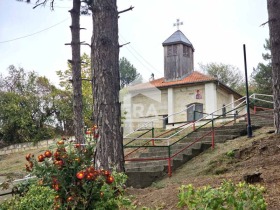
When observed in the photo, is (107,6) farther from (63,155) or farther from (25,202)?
(25,202)

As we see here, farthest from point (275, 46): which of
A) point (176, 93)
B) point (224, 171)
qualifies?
point (176, 93)

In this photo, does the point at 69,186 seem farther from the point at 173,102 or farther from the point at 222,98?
the point at 222,98

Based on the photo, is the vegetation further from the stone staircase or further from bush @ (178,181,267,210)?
the stone staircase

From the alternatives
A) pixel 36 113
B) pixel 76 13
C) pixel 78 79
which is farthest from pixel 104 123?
pixel 36 113

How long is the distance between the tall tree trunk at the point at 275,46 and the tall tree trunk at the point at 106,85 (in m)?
3.66

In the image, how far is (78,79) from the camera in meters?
10.4

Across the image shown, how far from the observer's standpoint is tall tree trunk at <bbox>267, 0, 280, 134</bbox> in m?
7.79

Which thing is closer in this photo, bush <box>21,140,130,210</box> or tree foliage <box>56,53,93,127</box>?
bush <box>21,140,130,210</box>

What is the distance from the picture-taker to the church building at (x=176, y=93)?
25156mm

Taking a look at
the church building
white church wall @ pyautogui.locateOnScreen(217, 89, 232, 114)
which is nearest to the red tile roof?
the church building

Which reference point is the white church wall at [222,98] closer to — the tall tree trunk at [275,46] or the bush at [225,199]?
the tall tree trunk at [275,46]

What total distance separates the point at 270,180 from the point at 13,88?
2610cm

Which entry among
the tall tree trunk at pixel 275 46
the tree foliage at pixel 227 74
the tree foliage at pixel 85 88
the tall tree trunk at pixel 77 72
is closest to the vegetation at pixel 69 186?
the tall tree trunk at pixel 275 46

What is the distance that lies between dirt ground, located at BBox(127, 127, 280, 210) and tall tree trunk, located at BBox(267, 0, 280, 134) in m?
0.62
